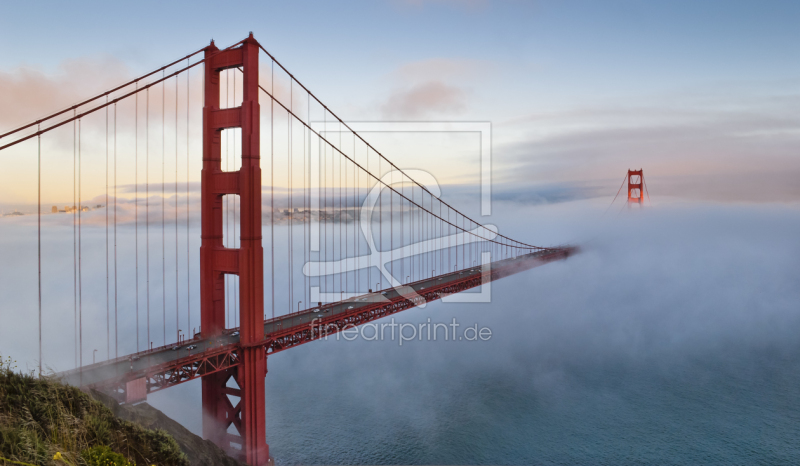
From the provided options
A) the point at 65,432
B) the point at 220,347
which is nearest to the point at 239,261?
the point at 220,347

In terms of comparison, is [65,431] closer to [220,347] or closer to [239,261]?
[220,347]

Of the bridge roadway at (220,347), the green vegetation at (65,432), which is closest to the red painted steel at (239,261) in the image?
the bridge roadway at (220,347)

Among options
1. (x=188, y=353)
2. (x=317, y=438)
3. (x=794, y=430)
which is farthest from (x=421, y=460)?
(x=794, y=430)

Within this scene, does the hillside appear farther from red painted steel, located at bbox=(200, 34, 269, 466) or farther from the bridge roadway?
red painted steel, located at bbox=(200, 34, 269, 466)

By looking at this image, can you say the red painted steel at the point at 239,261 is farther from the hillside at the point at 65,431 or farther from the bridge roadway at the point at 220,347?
the hillside at the point at 65,431

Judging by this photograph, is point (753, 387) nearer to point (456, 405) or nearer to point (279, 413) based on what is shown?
point (456, 405)

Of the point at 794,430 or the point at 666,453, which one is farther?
the point at 794,430
